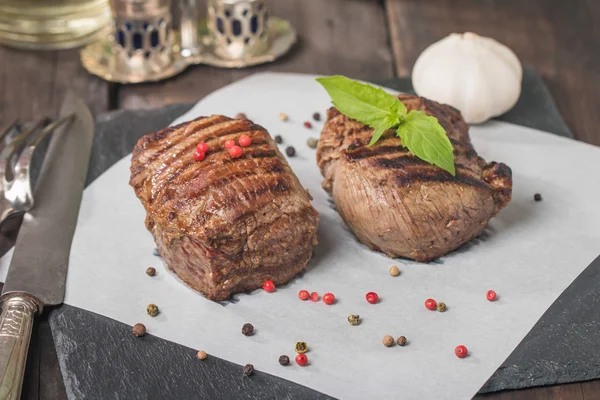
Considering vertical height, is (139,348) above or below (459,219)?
below

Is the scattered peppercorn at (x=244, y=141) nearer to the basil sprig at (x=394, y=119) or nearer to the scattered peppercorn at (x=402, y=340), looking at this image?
the basil sprig at (x=394, y=119)

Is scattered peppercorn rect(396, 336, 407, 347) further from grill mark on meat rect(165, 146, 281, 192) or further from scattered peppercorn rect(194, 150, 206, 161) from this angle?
scattered peppercorn rect(194, 150, 206, 161)

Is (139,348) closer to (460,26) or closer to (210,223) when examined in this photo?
(210,223)

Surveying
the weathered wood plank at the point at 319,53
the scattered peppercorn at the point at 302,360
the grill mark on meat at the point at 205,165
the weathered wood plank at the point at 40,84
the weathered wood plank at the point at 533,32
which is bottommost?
the weathered wood plank at the point at 40,84

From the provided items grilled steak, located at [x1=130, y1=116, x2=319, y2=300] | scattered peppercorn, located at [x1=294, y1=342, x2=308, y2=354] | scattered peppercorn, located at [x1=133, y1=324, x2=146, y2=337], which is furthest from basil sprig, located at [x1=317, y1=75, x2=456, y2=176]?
scattered peppercorn, located at [x1=133, y1=324, x2=146, y2=337]

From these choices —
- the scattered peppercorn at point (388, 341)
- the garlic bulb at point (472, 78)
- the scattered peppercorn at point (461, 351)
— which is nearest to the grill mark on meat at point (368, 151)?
the scattered peppercorn at point (388, 341)

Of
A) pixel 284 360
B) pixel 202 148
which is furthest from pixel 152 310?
pixel 202 148

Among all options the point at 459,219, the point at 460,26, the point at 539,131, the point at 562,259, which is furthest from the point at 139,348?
the point at 460,26
